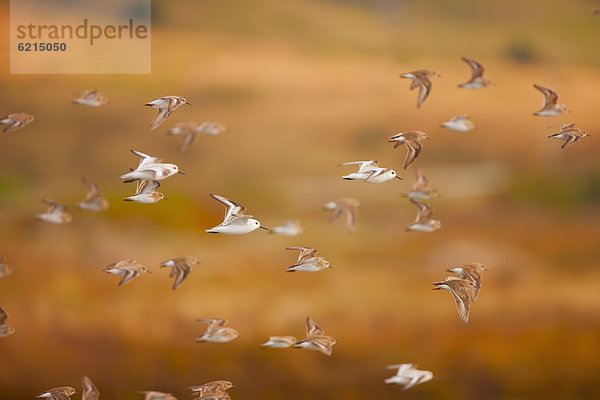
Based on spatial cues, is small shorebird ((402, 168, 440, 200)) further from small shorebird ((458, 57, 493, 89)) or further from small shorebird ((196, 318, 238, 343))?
small shorebird ((196, 318, 238, 343))

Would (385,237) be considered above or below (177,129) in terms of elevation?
below

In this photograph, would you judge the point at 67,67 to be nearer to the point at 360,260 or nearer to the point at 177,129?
the point at 177,129

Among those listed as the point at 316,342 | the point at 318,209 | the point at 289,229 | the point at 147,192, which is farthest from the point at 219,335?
the point at 318,209

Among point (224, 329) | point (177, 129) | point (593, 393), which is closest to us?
point (224, 329)

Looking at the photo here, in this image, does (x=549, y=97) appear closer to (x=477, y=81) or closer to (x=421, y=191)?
(x=477, y=81)

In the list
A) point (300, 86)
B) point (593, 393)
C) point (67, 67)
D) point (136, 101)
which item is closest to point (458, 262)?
point (593, 393)

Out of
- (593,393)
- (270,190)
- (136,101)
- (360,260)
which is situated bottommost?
(593,393)

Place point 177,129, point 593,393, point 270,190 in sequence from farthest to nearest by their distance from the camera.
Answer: point 270,190 → point 593,393 → point 177,129

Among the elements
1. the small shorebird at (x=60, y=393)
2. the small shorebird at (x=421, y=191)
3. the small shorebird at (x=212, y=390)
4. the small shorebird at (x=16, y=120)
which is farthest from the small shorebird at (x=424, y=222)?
the small shorebird at (x=16, y=120)

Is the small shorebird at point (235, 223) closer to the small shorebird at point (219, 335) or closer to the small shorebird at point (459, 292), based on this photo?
the small shorebird at point (459, 292)
